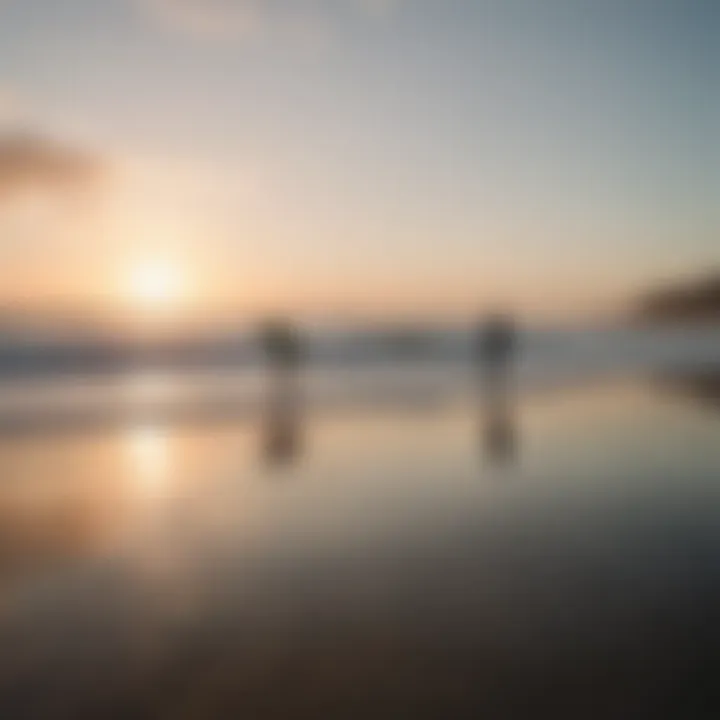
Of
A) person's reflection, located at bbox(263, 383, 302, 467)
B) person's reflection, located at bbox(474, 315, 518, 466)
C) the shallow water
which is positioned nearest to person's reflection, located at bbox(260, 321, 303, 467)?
person's reflection, located at bbox(263, 383, 302, 467)

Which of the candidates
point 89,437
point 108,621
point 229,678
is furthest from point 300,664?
point 89,437

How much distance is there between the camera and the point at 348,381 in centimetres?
2969

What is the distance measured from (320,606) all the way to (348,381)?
981 inches

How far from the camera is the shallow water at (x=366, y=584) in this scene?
3.60 metres

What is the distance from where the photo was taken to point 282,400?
22.2m

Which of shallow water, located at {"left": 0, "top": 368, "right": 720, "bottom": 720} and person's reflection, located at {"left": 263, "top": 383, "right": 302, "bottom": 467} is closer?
shallow water, located at {"left": 0, "top": 368, "right": 720, "bottom": 720}

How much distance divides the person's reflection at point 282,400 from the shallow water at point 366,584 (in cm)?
83

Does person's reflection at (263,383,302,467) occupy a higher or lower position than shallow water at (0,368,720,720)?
higher

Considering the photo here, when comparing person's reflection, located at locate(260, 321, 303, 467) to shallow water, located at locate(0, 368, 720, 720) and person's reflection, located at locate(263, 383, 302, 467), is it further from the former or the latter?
shallow water, located at locate(0, 368, 720, 720)

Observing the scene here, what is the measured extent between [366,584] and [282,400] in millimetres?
17179

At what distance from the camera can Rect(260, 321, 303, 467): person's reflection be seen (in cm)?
1177

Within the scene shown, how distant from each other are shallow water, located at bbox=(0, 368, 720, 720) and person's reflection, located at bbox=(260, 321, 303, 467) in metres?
0.83

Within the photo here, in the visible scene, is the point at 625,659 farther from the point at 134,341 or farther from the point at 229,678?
the point at 134,341

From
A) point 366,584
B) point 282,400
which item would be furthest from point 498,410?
point 366,584
